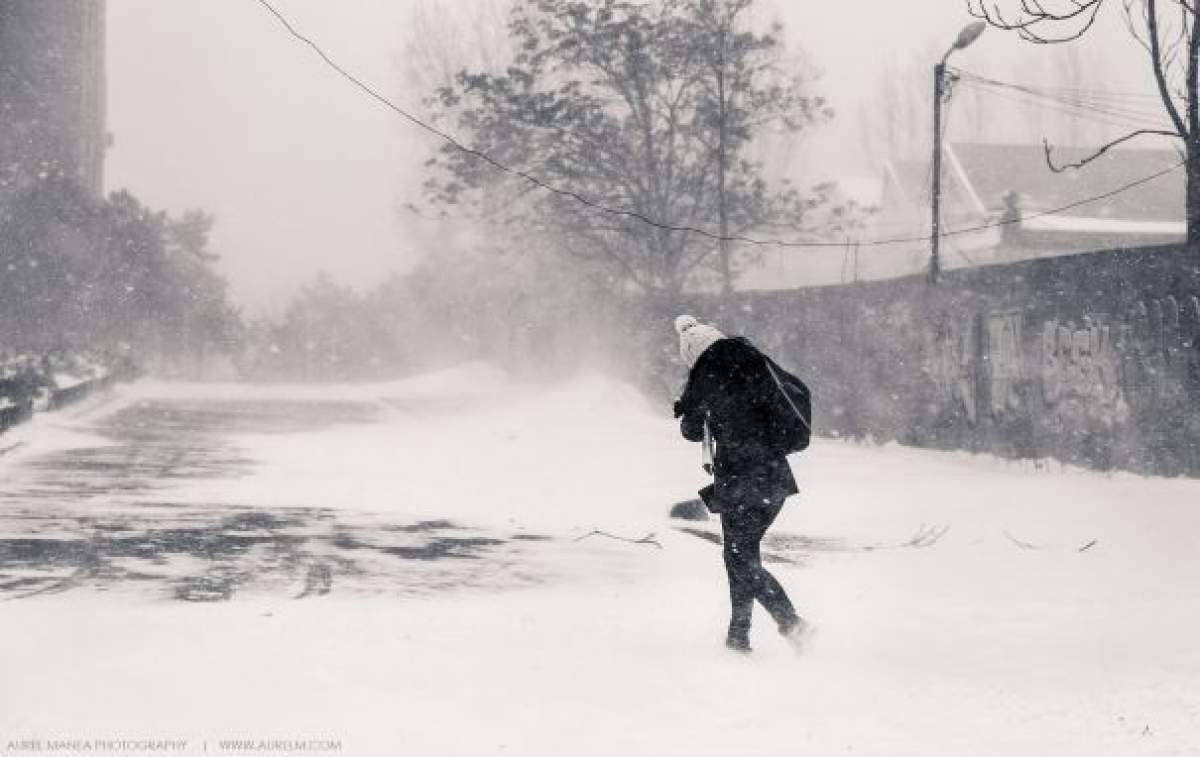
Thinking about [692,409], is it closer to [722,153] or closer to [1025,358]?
[1025,358]

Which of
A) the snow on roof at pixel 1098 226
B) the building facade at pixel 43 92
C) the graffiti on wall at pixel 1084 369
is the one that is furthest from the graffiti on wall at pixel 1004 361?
the building facade at pixel 43 92

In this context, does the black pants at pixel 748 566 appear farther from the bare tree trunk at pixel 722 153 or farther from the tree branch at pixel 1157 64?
the bare tree trunk at pixel 722 153

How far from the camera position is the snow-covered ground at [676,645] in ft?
16.2

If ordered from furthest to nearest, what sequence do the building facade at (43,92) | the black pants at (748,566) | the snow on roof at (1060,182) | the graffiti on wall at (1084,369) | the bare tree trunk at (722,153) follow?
the building facade at (43,92) → the snow on roof at (1060,182) → the bare tree trunk at (722,153) → the graffiti on wall at (1084,369) → the black pants at (748,566)

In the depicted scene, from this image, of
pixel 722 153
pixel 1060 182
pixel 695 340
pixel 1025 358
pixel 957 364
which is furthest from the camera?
pixel 1060 182

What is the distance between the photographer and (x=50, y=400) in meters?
24.4

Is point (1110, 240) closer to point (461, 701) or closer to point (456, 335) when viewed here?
point (456, 335)

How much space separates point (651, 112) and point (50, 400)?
46.3 feet

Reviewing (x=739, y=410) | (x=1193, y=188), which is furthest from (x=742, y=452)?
(x=1193, y=188)

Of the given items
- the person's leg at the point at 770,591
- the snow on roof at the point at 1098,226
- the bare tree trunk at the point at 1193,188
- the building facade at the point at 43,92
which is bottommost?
the person's leg at the point at 770,591

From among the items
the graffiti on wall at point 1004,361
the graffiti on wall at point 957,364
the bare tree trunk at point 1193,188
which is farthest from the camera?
the graffiti on wall at point 957,364

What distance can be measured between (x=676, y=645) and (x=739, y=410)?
1274 mm

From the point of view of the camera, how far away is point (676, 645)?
6609 mm

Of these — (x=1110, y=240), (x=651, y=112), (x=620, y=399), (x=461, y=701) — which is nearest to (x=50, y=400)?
(x=620, y=399)
